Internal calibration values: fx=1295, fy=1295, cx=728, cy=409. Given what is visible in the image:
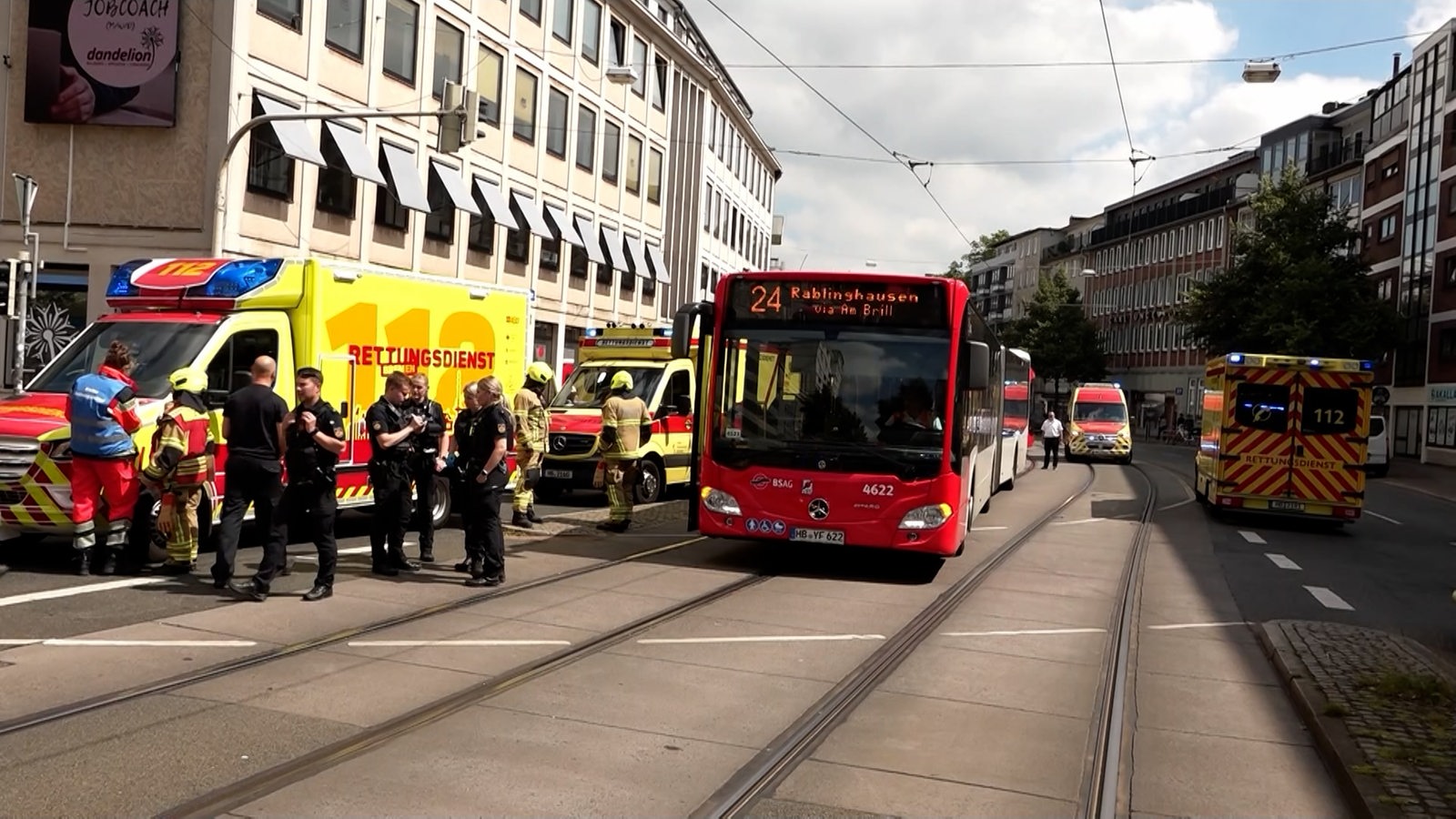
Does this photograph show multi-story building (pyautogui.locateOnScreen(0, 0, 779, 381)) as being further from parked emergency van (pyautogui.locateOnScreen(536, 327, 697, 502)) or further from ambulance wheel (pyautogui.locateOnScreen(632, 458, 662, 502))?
ambulance wheel (pyautogui.locateOnScreen(632, 458, 662, 502))

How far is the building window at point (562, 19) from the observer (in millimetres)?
39250

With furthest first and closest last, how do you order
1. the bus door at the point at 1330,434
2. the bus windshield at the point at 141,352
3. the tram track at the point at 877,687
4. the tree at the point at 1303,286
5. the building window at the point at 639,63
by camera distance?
the tree at the point at 1303,286, the building window at the point at 639,63, the bus door at the point at 1330,434, the bus windshield at the point at 141,352, the tram track at the point at 877,687

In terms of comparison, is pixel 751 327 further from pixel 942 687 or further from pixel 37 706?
pixel 37 706

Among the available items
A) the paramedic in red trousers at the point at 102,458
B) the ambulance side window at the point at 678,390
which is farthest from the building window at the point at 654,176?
the paramedic in red trousers at the point at 102,458

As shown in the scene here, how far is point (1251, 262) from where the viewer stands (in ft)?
185

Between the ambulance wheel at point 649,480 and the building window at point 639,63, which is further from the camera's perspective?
the building window at point 639,63

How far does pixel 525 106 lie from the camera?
124ft

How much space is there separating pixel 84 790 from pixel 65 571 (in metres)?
6.08

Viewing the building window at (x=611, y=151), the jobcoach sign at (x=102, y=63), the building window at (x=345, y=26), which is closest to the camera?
the jobcoach sign at (x=102, y=63)

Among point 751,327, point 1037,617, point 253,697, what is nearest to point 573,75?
point 751,327

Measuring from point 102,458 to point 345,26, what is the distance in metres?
20.7

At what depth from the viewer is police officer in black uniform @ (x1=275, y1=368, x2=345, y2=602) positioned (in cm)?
952

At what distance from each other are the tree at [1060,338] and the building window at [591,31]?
57416 mm

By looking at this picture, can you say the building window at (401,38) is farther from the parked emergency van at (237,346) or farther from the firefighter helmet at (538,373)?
the firefighter helmet at (538,373)
